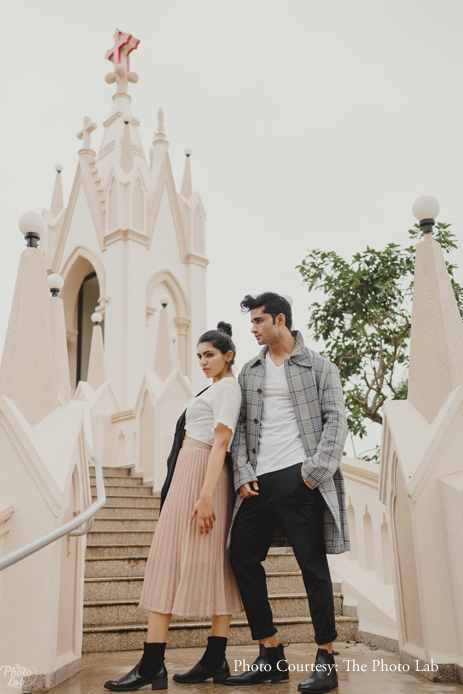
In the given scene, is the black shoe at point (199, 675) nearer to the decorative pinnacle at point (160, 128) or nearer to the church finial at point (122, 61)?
the decorative pinnacle at point (160, 128)

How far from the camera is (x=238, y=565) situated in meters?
2.68

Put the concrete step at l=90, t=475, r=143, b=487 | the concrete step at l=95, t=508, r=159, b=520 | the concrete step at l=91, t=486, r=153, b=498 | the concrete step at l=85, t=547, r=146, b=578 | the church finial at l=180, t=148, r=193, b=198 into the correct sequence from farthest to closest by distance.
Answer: the church finial at l=180, t=148, r=193, b=198, the concrete step at l=90, t=475, r=143, b=487, the concrete step at l=91, t=486, r=153, b=498, the concrete step at l=95, t=508, r=159, b=520, the concrete step at l=85, t=547, r=146, b=578

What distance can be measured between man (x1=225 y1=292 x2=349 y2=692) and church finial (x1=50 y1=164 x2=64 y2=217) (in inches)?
583

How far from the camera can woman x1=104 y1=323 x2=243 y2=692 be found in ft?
8.47

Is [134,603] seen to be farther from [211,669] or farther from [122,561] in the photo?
[211,669]

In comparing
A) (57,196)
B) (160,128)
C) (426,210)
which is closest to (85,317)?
(57,196)

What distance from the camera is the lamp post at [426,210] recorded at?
3295 mm

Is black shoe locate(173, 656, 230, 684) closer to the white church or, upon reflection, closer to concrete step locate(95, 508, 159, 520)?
the white church

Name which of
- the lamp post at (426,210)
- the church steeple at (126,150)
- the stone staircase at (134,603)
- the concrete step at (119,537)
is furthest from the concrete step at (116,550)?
the church steeple at (126,150)

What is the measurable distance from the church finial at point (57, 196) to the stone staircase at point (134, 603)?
12.8 meters

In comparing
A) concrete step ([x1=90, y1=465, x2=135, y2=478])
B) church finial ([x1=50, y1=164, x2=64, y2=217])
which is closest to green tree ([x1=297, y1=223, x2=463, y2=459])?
concrete step ([x1=90, y1=465, x2=135, y2=478])

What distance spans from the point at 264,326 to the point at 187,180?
14.2 meters

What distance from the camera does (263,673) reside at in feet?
8.54

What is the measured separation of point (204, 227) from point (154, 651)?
1417 centimetres
